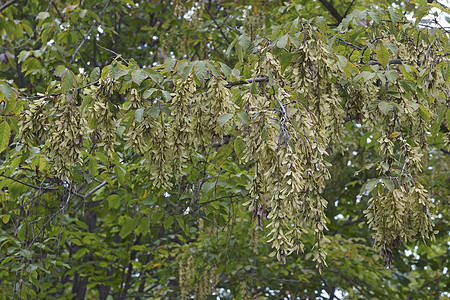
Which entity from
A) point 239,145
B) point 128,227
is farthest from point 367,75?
point 128,227

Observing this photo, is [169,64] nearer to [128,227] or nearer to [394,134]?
[394,134]

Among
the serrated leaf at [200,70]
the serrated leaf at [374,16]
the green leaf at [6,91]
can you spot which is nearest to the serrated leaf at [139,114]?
the serrated leaf at [200,70]

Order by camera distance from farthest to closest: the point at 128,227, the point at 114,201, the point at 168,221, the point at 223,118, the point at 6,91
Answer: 1. the point at 114,201
2. the point at 128,227
3. the point at 168,221
4. the point at 6,91
5. the point at 223,118

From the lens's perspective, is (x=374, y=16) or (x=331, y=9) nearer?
(x=374, y=16)

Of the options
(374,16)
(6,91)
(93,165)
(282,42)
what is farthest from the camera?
(93,165)

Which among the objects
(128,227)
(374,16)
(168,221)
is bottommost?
(128,227)

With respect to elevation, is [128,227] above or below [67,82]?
below

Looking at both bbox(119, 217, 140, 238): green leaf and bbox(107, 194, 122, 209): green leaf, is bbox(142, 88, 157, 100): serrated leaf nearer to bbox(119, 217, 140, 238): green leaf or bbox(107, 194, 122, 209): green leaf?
→ bbox(119, 217, 140, 238): green leaf

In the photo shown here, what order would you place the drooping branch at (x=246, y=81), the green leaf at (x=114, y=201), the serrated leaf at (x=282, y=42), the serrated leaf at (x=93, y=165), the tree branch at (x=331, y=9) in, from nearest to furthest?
the serrated leaf at (x=282, y=42) < the drooping branch at (x=246, y=81) < the serrated leaf at (x=93, y=165) < the green leaf at (x=114, y=201) < the tree branch at (x=331, y=9)

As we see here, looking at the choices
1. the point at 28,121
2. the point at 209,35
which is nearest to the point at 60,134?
the point at 28,121

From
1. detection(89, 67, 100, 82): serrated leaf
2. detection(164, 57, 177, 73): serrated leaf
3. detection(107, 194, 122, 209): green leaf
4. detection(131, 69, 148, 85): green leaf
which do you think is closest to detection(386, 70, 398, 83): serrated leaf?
detection(164, 57, 177, 73): serrated leaf

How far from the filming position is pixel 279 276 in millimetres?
6035

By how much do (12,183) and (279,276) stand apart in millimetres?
3719

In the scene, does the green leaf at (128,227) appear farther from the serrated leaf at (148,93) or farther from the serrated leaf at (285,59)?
the serrated leaf at (285,59)
